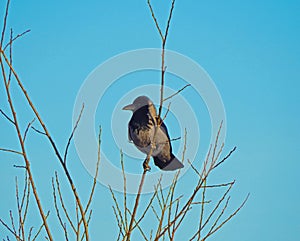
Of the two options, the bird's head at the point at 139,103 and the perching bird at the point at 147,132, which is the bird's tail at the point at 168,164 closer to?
the perching bird at the point at 147,132

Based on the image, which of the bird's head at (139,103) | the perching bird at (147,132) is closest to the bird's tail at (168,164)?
the perching bird at (147,132)

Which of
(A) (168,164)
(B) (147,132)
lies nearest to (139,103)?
(B) (147,132)

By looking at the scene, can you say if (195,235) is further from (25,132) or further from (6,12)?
(6,12)

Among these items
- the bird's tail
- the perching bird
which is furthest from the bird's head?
the bird's tail

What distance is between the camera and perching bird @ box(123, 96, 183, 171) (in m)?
4.98

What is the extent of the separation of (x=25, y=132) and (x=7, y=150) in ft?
0.44

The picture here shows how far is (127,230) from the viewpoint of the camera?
275 cm

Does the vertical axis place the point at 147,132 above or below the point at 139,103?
below

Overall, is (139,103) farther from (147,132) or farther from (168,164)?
(168,164)

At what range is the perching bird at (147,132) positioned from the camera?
4980mm

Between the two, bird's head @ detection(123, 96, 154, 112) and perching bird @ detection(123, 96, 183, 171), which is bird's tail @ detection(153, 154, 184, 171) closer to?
perching bird @ detection(123, 96, 183, 171)

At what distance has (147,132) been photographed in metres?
5.32

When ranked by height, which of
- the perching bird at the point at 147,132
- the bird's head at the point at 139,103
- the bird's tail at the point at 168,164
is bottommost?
the bird's tail at the point at 168,164

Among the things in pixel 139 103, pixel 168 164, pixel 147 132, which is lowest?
pixel 168 164
